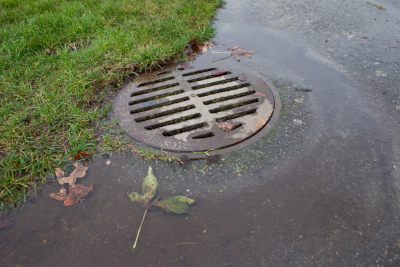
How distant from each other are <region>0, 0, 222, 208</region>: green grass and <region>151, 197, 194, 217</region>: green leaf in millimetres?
556

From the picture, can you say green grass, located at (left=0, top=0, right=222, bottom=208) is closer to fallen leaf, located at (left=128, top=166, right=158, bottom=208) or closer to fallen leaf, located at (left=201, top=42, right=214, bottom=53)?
fallen leaf, located at (left=201, top=42, right=214, bottom=53)

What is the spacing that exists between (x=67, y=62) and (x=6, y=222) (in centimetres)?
149

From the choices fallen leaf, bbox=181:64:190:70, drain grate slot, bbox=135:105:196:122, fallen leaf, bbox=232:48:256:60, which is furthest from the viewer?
fallen leaf, bbox=232:48:256:60

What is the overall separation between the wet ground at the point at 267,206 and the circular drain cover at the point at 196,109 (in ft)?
0.47

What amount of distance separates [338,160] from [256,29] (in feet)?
6.28

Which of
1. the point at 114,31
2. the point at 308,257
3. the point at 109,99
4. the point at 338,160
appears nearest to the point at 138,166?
the point at 109,99

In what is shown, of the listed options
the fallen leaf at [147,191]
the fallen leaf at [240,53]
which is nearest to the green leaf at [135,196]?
the fallen leaf at [147,191]

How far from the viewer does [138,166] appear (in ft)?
5.17

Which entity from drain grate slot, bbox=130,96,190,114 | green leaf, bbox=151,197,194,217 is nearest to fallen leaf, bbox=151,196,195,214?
green leaf, bbox=151,197,194,217

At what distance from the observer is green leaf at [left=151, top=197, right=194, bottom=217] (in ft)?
4.43

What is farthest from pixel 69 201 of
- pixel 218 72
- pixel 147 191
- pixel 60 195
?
pixel 218 72

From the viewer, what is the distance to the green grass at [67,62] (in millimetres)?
1615

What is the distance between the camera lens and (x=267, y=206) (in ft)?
4.50

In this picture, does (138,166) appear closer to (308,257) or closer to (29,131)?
(29,131)
